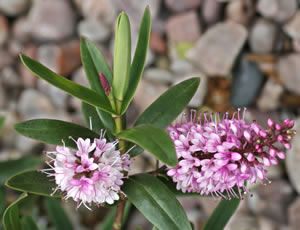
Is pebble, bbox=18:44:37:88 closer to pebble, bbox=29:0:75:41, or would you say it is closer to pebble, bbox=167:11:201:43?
pebble, bbox=29:0:75:41

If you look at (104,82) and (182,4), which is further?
(182,4)

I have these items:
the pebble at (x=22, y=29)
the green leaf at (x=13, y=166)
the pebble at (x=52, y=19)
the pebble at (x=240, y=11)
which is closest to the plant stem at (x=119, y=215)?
the green leaf at (x=13, y=166)

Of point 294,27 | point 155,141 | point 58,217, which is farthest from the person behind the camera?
point 294,27

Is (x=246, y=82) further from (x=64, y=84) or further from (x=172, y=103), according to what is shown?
(x=64, y=84)

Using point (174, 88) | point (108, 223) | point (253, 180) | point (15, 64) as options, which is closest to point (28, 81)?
point (15, 64)

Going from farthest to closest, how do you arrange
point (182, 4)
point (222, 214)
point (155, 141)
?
point (182, 4), point (222, 214), point (155, 141)

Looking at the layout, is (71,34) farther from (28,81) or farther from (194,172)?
(194,172)

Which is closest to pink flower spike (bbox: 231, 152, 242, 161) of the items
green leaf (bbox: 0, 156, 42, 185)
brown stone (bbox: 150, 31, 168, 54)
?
green leaf (bbox: 0, 156, 42, 185)

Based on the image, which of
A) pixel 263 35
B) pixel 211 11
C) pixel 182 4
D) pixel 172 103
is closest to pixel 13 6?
pixel 182 4
